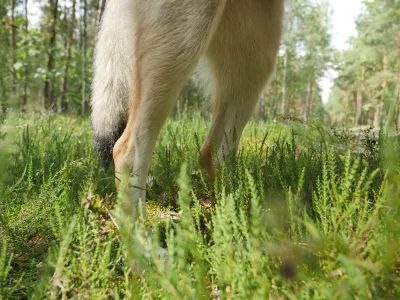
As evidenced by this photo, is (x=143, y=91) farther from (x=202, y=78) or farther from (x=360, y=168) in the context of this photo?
(x=360, y=168)

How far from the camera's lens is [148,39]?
1750 mm

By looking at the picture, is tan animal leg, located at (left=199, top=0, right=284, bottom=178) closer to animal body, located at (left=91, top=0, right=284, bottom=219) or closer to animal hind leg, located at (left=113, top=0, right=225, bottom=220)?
animal body, located at (left=91, top=0, right=284, bottom=219)

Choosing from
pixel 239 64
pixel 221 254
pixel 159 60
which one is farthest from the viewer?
pixel 239 64

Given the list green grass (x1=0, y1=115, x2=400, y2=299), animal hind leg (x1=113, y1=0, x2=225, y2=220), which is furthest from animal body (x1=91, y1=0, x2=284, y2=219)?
green grass (x1=0, y1=115, x2=400, y2=299)

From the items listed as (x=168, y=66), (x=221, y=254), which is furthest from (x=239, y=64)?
(x=221, y=254)

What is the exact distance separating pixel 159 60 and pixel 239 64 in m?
0.99

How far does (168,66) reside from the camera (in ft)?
5.69

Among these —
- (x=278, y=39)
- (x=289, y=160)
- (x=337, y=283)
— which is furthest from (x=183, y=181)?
(x=278, y=39)

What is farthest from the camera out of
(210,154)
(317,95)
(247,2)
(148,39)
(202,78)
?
(317,95)

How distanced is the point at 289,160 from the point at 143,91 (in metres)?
0.91

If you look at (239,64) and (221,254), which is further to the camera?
(239,64)

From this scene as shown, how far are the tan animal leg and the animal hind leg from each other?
0.57m

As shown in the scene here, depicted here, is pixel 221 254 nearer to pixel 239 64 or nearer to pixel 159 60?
pixel 159 60

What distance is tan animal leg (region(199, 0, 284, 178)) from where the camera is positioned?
2.33 metres
